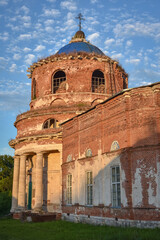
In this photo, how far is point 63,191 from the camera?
66.6 feet

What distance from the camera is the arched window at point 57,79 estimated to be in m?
26.3

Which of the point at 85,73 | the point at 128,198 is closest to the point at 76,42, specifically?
the point at 85,73

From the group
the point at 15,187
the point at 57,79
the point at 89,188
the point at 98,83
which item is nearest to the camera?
the point at 89,188

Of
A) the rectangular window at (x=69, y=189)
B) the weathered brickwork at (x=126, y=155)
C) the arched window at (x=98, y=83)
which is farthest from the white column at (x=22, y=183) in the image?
the arched window at (x=98, y=83)

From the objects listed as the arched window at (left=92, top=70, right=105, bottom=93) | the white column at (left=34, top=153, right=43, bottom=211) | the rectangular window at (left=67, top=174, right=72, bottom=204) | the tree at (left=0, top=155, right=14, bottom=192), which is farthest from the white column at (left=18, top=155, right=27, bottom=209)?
the tree at (left=0, top=155, right=14, bottom=192)

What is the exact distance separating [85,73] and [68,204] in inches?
439

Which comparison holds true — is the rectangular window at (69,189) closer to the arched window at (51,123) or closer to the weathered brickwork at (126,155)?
the weathered brickwork at (126,155)

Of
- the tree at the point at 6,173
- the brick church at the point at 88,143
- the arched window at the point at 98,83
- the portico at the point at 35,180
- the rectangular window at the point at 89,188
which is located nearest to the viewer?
the brick church at the point at 88,143

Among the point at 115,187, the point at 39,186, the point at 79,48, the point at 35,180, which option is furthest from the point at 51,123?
the point at 115,187

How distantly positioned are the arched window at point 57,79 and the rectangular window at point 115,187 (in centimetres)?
1289

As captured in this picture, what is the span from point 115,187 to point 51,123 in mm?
10506

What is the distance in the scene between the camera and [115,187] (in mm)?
14797

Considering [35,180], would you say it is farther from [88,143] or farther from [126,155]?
[126,155]

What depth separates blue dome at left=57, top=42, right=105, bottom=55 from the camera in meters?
27.3
